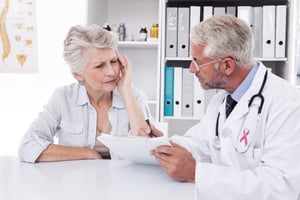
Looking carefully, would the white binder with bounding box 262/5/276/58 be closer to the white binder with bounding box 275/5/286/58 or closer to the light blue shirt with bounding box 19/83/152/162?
the white binder with bounding box 275/5/286/58

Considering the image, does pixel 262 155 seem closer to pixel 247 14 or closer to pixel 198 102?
pixel 198 102

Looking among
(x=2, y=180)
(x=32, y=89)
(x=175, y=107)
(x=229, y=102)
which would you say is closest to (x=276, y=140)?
(x=229, y=102)

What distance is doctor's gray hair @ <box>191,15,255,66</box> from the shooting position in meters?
1.32

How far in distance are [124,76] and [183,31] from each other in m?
0.73

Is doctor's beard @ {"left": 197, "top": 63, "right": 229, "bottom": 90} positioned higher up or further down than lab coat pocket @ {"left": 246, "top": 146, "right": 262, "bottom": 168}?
higher up

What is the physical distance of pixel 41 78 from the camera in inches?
112

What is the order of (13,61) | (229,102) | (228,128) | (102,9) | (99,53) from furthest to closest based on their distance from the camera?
(13,61) < (102,9) < (99,53) < (229,102) < (228,128)

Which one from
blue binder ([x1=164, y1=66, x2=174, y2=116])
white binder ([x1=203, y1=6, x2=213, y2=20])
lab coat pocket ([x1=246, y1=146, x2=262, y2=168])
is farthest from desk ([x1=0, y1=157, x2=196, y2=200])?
white binder ([x1=203, y1=6, x2=213, y2=20])

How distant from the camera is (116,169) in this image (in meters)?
1.33

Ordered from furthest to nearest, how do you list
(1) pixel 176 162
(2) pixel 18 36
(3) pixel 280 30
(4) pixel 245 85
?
(2) pixel 18 36 → (3) pixel 280 30 → (4) pixel 245 85 → (1) pixel 176 162

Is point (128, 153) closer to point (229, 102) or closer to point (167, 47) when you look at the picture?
point (229, 102)

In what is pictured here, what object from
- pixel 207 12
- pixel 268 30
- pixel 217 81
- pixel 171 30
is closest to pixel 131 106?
pixel 217 81

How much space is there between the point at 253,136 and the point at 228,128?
0.10m

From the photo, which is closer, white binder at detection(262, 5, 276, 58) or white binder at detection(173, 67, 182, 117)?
white binder at detection(262, 5, 276, 58)
